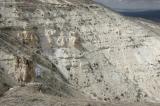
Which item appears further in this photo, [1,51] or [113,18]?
[113,18]

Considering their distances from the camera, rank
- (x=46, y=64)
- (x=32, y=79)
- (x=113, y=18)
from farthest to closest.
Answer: (x=113, y=18) < (x=46, y=64) < (x=32, y=79)

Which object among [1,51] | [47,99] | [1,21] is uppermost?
[1,21]

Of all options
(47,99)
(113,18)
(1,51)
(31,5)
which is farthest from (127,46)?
(47,99)

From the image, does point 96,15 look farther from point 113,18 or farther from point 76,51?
point 76,51

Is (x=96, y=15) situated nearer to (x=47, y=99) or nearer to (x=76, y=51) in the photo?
(x=76, y=51)

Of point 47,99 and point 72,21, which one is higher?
point 72,21

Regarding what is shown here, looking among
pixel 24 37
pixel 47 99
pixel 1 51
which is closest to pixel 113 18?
pixel 24 37

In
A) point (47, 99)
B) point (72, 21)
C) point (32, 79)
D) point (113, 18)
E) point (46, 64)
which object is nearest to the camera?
point (47, 99)
